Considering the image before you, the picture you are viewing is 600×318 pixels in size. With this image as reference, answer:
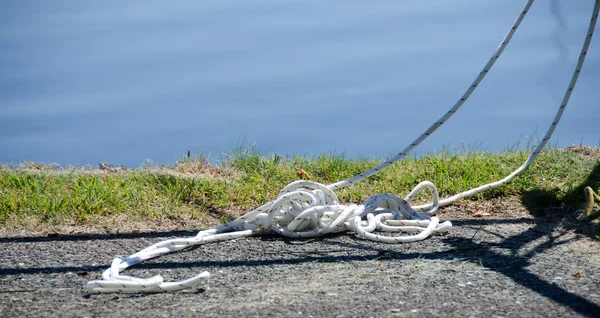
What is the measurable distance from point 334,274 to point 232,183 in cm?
228

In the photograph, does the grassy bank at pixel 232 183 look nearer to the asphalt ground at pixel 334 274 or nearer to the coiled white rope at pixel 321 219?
the asphalt ground at pixel 334 274

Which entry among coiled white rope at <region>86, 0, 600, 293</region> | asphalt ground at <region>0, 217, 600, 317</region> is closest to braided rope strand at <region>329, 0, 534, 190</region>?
coiled white rope at <region>86, 0, 600, 293</region>

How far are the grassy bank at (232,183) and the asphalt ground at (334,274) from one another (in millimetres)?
454

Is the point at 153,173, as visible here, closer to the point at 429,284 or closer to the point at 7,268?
the point at 7,268

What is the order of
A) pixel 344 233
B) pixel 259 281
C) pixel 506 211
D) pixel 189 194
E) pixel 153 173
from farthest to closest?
pixel 153 173
pixel 189 194
pixel 506 211
pixel 344 233
pixel 259 281

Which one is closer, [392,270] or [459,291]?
[459,291]

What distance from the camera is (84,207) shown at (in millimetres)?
4797

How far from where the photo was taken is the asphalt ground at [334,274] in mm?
2711

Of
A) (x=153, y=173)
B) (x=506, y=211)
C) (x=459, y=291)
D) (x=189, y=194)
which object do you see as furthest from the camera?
(x=153, y=173)

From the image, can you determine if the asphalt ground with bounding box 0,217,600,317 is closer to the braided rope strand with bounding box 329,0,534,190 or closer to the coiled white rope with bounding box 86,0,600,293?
the coiled white rope with bounding box 86,0,600,293

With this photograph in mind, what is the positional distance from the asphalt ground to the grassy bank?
454mm

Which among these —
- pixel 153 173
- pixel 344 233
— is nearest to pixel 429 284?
pixel 344 233

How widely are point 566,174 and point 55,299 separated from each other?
3.84 metres

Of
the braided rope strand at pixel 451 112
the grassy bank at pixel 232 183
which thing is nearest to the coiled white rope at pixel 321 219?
the braided rope strand at pixel 451 112
